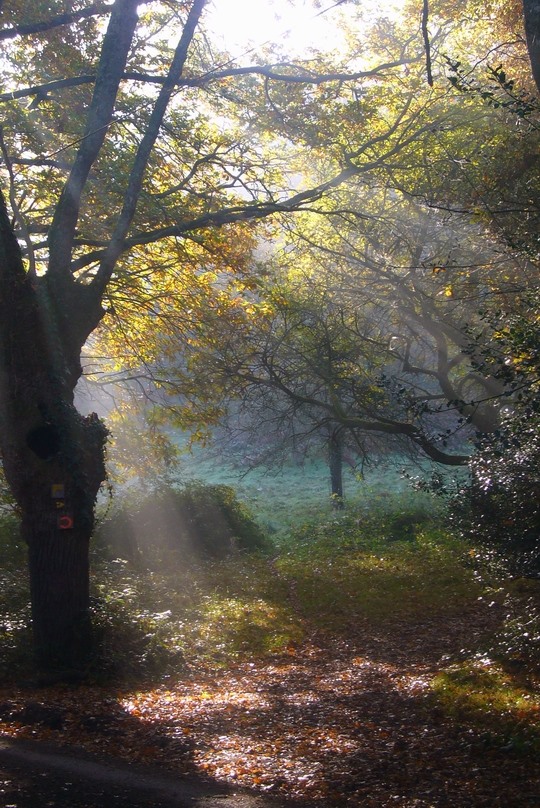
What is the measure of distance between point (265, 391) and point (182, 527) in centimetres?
510

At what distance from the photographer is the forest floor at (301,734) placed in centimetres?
490

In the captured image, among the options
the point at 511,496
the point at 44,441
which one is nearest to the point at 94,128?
the point at 44,441

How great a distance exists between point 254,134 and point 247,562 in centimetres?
1045

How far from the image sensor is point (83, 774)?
5.25 meters

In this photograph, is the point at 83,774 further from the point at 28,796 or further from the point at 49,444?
the point at 49,444

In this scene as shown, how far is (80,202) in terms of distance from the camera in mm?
A: 10953

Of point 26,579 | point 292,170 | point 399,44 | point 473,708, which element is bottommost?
point 473,708

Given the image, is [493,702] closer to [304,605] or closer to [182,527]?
[304,605]

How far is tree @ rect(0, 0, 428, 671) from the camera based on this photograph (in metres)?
8.06

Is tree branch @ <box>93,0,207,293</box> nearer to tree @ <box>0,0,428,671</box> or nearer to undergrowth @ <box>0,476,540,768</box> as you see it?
tree @ <box>0,0,428,671</box>

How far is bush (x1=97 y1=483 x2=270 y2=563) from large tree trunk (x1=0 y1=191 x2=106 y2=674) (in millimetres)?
8932

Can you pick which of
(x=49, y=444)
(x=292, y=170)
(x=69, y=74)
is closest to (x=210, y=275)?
(x=292, y=170)

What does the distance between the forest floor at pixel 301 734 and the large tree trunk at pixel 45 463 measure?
745mm

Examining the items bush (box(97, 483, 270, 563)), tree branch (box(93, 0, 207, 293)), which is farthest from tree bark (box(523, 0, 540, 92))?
bush (box(97, 483, 270, 563))
